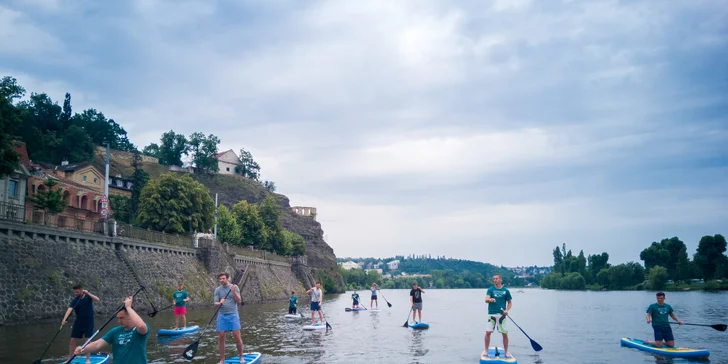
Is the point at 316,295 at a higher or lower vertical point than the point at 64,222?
lower

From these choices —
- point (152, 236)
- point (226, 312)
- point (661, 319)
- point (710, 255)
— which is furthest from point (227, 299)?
point (710, 255)

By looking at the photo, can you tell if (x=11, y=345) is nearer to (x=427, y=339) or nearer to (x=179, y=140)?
(x=427, y=339)

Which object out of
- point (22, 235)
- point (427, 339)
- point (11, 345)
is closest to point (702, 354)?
point (427, 339)

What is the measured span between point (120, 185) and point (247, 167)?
66068 mm

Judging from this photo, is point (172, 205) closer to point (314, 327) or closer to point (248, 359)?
point (314, 327)

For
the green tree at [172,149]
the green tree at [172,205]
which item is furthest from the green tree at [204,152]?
the green tree at [172,205]

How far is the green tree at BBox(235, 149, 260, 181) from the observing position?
166m

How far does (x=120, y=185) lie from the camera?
4077 inches

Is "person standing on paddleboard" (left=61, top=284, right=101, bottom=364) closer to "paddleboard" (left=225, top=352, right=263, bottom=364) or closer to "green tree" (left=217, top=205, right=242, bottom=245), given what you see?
"paddleboard" (left=225, top=352, right=263, bottom=364)

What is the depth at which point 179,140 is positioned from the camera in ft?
499

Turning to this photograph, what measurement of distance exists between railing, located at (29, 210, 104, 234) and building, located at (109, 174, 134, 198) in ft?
203

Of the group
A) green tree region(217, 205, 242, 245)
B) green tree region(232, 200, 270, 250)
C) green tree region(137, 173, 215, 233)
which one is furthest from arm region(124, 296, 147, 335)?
green tree region(232, 200, 270, 250)

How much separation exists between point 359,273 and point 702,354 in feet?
559

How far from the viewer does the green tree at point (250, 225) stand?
87000 millimetres
